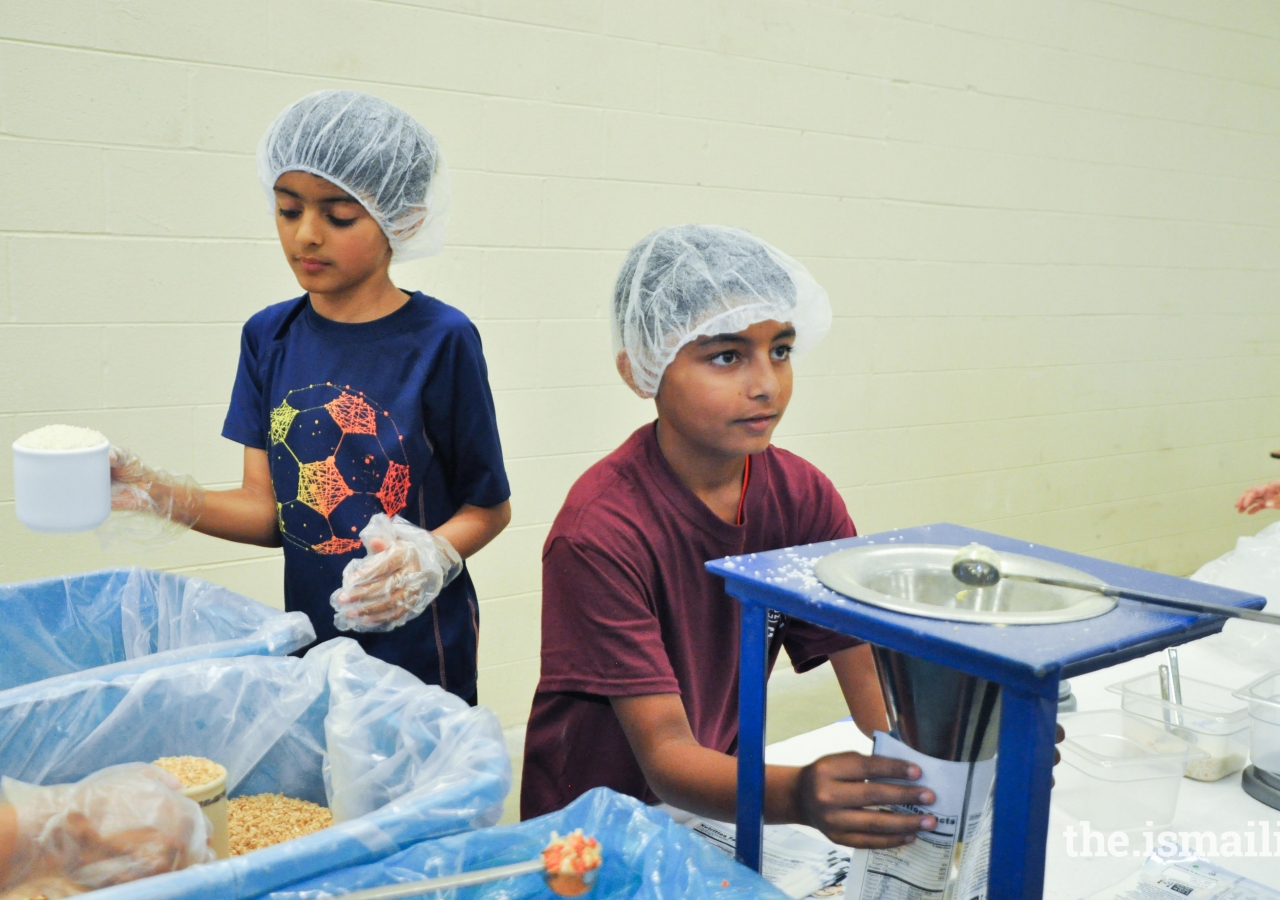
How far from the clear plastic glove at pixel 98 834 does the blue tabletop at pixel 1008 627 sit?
1.51 feet

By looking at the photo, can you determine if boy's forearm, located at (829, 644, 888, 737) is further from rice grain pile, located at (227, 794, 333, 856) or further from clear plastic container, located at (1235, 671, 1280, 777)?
rice grain pile, located at (227, 794, 333, 856)

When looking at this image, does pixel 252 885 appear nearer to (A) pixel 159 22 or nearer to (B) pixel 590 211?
(A) pixel 159 22

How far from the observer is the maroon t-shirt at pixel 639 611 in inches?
44.8

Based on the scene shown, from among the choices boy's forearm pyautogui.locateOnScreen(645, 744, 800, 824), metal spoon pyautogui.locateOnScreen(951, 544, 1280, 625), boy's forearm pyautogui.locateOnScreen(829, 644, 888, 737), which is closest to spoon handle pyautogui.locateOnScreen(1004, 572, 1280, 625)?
metal spoon pyautogui.locateOnScreen(951, 544, 1280, 625)

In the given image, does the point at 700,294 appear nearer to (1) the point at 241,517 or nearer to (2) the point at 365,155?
(2) the point at 365,155

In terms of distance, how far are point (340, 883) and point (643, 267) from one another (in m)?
0.85

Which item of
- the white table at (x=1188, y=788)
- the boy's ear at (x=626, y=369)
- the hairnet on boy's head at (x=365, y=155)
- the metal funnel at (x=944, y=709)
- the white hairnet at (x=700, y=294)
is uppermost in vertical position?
the hairnet on boy's head at (x=365, y=155)

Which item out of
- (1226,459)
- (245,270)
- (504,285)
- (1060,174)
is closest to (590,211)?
(504,285)

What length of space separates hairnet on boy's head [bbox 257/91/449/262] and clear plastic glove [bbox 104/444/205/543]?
440mm

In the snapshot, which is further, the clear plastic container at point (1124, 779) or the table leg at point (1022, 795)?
the clear plastic container at point (1124, 779)

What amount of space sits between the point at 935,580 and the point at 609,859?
36 centimetres

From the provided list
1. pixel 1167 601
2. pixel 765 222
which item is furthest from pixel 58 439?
pixel 765 222

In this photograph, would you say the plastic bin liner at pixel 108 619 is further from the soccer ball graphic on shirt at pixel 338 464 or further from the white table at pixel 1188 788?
the white table at pixel 1188 788

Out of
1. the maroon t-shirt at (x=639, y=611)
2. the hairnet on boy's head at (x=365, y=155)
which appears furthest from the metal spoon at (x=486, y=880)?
the hairnet on boy's head at (x=365, y=155)
